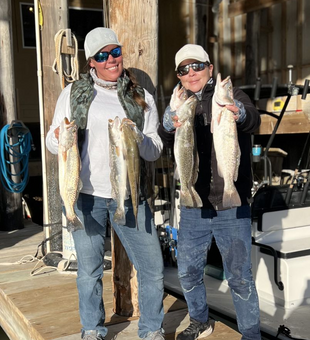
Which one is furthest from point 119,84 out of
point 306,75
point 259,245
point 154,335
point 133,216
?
point 306,75

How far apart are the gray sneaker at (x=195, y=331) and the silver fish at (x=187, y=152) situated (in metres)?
1.02

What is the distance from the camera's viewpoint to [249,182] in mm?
3059

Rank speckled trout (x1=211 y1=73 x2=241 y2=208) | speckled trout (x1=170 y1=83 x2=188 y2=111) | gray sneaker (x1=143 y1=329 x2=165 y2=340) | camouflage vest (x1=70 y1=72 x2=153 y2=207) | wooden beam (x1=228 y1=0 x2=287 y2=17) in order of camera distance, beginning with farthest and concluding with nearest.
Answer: wooden beam (x1=228 y1=0 x2=287 y2=17) < gray sneaker (x1=143 y1=329 x2=165 y2=340) < camouflage vest (x1=70 y1=72 x2=153 y2=207) < speckled trout (x1=170 y1=83 x2=188 y2=111) < speckled trout (x1=211 y1=73 x2=241 y2=208)

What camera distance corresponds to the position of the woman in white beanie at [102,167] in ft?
9.18

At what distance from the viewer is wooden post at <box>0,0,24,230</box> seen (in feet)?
24.3

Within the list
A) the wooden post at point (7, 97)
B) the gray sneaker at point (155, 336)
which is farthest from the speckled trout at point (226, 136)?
the wooden post at point (7, 97)

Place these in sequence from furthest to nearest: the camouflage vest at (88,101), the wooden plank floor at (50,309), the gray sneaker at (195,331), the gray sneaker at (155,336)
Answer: the wooden plank floor at (50,309), the gray sneaker at (195,331), the gray sneaker at (155,336), the camouflage vest at (88,101)

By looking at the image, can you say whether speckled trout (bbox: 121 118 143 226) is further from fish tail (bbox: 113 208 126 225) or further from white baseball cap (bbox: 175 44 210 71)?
white baseball cap (bbox: 175 44 210 71)

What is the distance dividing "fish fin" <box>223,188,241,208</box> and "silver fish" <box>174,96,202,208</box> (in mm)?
151

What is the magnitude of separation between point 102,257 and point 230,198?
0.91m

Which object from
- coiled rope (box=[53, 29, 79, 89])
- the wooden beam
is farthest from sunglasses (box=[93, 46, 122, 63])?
the wooden beam

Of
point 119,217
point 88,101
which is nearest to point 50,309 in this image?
point 119,217

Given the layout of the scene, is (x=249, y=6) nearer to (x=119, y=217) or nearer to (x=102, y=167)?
(x=102, y=167)

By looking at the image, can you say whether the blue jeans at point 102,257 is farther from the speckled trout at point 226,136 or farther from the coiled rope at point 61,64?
the coiled rope at point 61,64
